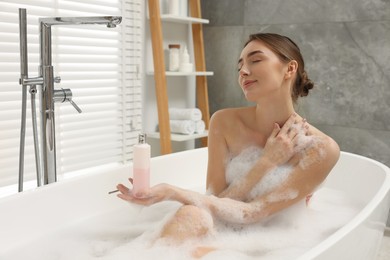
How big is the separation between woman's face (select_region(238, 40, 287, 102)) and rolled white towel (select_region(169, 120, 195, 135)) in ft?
4.05

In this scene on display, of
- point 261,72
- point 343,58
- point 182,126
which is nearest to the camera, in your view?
point 261,72

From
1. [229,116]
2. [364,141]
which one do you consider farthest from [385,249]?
[229,116]

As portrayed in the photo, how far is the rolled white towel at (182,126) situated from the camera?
9.27 ft

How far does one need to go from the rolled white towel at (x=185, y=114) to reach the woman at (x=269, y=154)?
1.09 m

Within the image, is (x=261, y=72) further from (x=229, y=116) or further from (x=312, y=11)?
(x=312, y=11)

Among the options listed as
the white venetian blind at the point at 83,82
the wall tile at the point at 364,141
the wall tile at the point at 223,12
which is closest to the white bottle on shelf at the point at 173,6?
the white venetian blind at the point at 83,82

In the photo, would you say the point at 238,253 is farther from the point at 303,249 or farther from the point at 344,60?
the point at 344,60

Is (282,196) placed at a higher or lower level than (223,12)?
lower

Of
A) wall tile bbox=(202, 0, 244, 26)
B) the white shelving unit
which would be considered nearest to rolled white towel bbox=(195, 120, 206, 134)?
the white shelving unit

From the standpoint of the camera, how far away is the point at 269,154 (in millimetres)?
1681

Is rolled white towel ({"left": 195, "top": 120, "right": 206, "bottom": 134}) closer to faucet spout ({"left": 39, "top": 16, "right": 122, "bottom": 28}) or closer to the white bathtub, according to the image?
the white bathtub

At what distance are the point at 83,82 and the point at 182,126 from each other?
0.67 meters

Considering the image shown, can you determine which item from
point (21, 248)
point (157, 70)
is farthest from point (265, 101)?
point (157, 70)

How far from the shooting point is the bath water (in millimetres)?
1442
